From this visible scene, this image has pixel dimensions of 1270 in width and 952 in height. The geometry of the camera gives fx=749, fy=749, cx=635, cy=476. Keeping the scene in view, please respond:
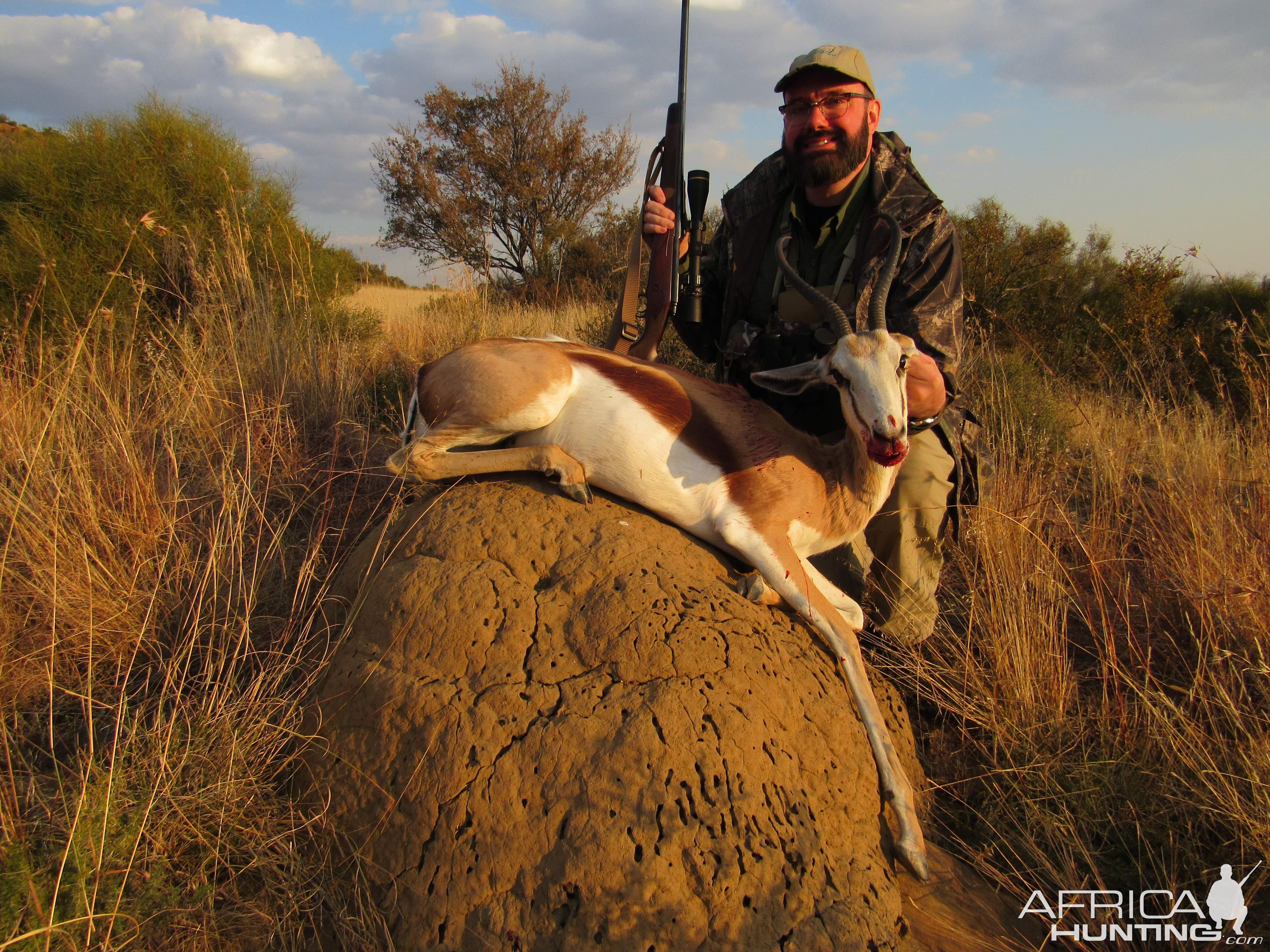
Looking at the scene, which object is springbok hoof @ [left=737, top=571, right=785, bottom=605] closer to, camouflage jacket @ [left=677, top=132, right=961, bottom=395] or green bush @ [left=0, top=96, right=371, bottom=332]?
camouflage jacket @ [left=677, top=132, right=961, bottom=395]

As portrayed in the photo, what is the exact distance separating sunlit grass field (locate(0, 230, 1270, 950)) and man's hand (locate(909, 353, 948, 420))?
0.79 meters

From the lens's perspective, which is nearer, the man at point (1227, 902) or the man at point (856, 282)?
the man at point (1227, 902)

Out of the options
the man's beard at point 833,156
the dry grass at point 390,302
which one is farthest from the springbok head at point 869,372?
the dry grass at point 390,302

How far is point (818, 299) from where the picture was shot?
141 inches

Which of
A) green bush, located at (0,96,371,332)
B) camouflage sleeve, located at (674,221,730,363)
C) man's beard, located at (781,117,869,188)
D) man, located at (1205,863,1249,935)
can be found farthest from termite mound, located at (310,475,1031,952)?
green bush, located at (0,96,371,332)

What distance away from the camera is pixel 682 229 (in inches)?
191

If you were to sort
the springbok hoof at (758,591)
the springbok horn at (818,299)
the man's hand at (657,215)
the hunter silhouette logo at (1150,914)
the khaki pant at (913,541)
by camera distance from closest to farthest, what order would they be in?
1. the hunter silhouette logo at (1150,914)
2. the springbok hoof at (758,591)
3. the springbok horn at (818,299)
4. the khaki pant at (913,541)
5. the man's hand at (657,215)

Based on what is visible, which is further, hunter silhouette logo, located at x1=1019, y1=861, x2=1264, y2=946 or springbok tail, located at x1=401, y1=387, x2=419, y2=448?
springbok tail, located at x1=401, y1=387, x2=419, y2=448

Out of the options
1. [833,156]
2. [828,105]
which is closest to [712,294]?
[833,156]

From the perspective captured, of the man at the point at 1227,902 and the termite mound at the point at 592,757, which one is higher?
the termite mound at the point at 592,757

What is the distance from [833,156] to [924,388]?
157cm

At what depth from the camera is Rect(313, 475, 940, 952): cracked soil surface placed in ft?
7.60

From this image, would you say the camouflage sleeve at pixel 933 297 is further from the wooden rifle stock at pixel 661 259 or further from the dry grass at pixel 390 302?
the dry grass at pixel 390 302

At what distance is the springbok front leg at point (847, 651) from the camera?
9.46 feet
